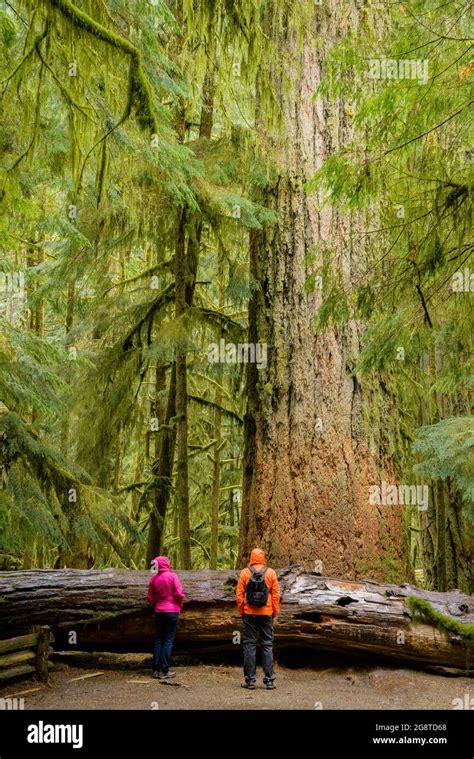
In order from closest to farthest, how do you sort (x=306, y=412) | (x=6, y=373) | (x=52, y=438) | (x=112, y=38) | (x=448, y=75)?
(x=112, y=38), (x=448, y=75), (x=6, y=373), (x=306, y=412), (x=52, y=438)

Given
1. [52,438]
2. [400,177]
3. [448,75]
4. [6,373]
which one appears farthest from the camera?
[52,438]

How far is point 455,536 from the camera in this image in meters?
10.4

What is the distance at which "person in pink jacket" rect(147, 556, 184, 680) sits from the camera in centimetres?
680

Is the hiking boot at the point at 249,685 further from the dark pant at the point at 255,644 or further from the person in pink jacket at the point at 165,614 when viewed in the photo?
the person in pink jacket at the point at 165,614

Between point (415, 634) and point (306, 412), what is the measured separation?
2.61 meters

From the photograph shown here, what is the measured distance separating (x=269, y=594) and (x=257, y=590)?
0.21m

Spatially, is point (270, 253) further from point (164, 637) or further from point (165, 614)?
point (164, 637)

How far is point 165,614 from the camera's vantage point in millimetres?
6820

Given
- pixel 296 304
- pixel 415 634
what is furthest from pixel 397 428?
pixel 415 634

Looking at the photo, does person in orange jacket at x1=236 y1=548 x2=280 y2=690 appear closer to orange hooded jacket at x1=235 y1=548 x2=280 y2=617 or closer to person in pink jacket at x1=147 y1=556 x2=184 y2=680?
orange hooded jacket at x1=235 y1=548 x2=280 y2=617

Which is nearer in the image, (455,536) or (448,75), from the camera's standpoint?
(448,75)

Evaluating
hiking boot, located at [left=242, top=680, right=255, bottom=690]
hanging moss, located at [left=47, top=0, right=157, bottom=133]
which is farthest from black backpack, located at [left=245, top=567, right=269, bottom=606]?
hanging moss, located at [left=47, top=0, right=157, bottom=133]

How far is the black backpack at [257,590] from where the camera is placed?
6430 mm
